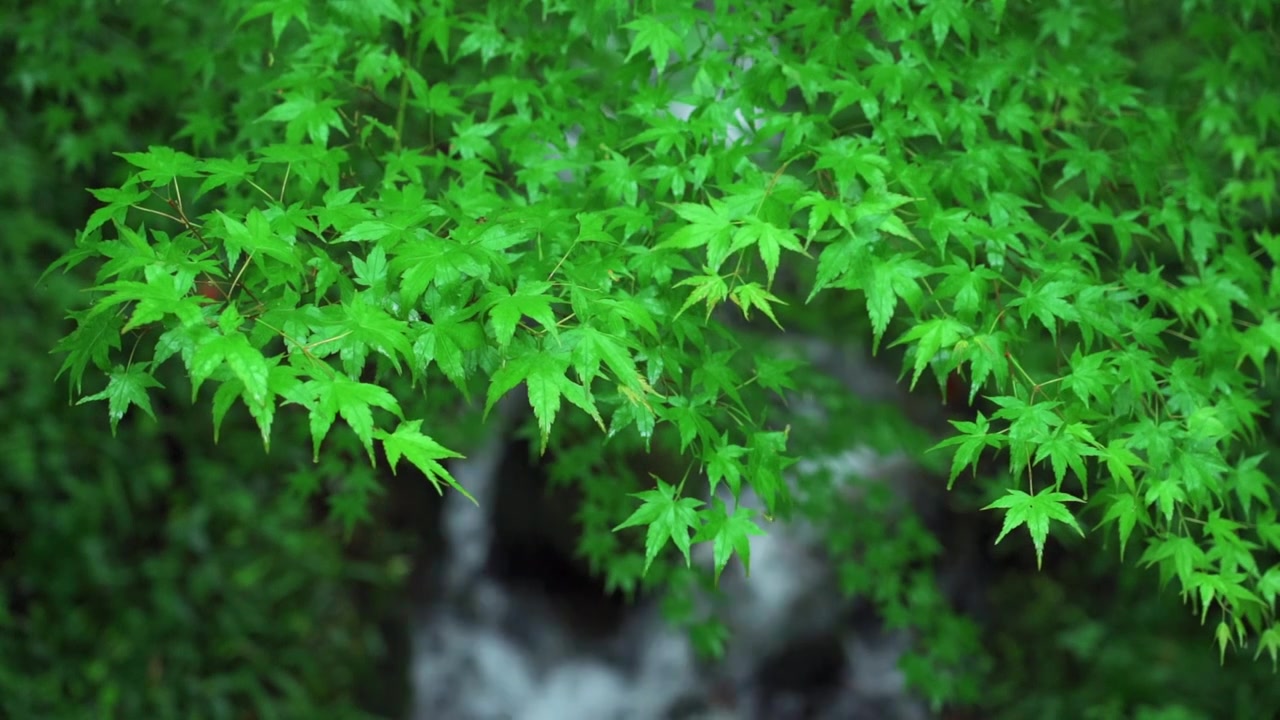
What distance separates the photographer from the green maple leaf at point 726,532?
82.7 inches

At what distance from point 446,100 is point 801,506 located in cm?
174

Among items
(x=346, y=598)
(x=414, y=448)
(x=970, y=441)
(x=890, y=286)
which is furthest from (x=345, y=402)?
(x=346, y=598)

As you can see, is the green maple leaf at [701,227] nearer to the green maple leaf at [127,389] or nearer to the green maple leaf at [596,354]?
the green maple leaf at [596,354]

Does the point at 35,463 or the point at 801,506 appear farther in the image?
the point at 35,463

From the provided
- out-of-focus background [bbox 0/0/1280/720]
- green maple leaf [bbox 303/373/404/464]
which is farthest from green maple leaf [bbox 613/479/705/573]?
out-of-focus background [bbox 0/0/1280/720]

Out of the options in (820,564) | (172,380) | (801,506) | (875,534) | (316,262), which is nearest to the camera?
(316,262)

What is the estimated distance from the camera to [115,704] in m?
4.96

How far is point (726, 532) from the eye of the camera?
2.17 m

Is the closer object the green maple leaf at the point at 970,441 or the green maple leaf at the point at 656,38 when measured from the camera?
the green maple leaf at the point at 970,441

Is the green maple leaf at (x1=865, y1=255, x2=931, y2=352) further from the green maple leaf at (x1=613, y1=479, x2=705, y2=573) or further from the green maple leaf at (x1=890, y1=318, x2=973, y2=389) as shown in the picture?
the green maple leaf at (x1=613, y1=479, x2=705, y2=573)

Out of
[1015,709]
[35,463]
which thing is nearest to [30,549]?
[35,463]

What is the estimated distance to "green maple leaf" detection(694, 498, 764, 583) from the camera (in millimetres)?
2102

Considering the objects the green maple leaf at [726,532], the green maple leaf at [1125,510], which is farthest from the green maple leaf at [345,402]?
the green maple leaf at [1125,510]

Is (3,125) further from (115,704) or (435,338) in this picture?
(435,338)
